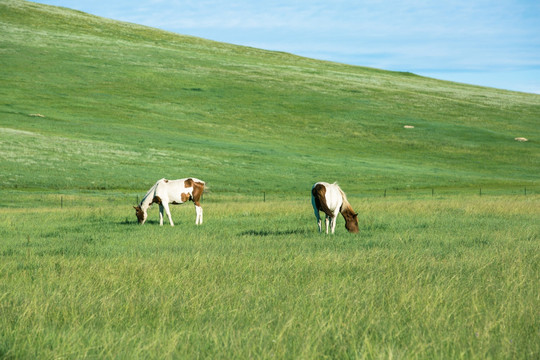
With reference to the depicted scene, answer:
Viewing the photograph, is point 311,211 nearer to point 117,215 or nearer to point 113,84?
point 117,215

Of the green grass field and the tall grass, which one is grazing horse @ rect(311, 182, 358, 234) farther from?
the tall grass

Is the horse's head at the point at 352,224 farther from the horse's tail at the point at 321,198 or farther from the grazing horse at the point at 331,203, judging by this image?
the horse's tail at the point at 321,198

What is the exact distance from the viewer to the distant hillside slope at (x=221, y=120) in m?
49.7

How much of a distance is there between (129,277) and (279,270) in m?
2.59

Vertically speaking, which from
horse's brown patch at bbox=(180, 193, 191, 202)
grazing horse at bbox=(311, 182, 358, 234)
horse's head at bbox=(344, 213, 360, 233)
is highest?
grazing horse at bbox=(311, 182, 358, 234)

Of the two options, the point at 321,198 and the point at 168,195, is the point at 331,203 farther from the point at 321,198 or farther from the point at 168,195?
the point at 168,195

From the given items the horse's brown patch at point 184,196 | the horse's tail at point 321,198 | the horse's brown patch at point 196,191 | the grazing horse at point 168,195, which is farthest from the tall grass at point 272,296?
the horse's brown patch at point 196,191

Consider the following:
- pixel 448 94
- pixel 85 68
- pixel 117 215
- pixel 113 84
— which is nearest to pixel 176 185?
pixel 117 215

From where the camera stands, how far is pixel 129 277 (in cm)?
959

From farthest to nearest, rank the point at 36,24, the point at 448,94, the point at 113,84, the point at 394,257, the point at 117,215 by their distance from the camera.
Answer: the point at 36,24 → the point at 448,94 → the point at 113,84 → the point at 117,215 → the point at 394,257

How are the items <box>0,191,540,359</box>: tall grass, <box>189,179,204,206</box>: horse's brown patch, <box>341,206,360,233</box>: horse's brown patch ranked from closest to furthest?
<box>0,191,540,359</box>: tall grass < <box>341,206,360,233</box>: horse's brown patch < <box>189,179,204,206</box>: horse's brown patch

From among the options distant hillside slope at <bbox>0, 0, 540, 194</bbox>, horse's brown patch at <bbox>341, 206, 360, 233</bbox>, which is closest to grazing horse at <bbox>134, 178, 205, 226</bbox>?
horse's brown patch at <bbox>341, 206, 360, 233</bbox>

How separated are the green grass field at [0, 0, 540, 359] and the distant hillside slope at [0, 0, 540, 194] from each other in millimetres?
407

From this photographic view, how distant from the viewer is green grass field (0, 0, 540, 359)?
635 centimetres
